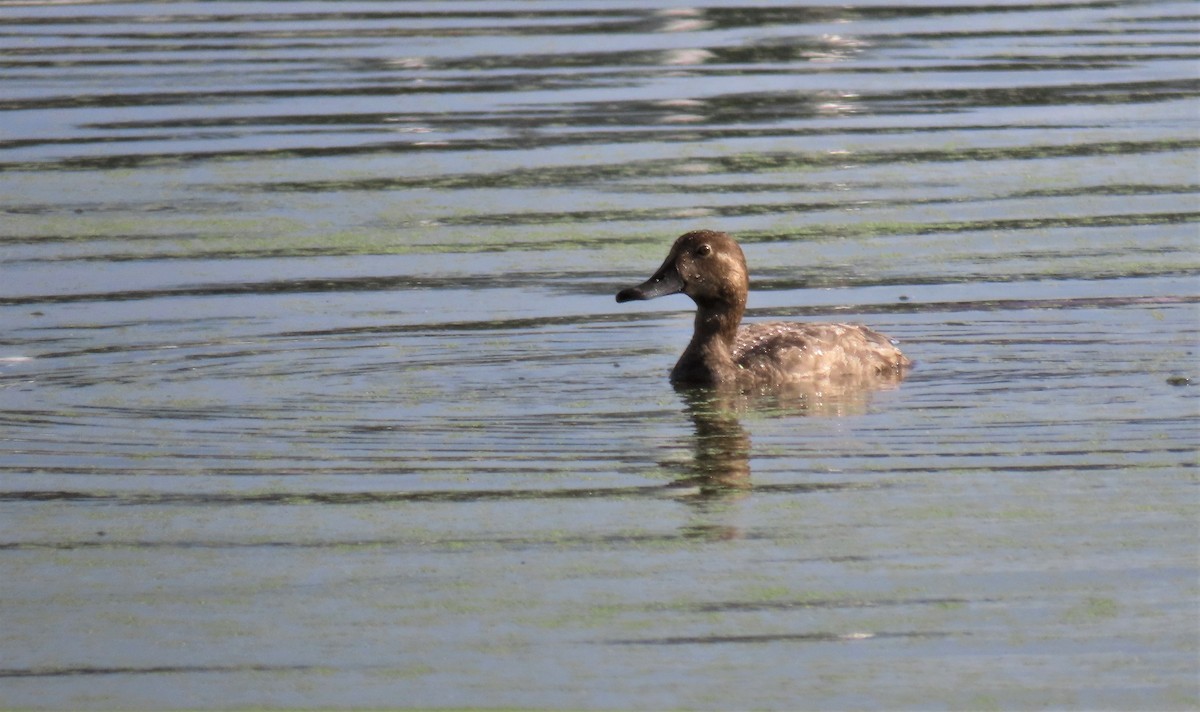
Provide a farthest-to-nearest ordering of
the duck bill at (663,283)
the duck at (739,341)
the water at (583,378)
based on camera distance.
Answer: the duck bill at (663,283) → the duck at (739,341) → the water at (583,378)

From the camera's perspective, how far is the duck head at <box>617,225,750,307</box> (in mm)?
11977

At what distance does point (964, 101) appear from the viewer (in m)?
19.0

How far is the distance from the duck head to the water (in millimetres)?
543

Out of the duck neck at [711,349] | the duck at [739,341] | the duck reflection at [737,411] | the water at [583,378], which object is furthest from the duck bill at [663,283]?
the duck reflection at [737,411]

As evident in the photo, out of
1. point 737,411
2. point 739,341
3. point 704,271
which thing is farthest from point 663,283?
point 737,411

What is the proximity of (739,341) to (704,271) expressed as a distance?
41 centimetres

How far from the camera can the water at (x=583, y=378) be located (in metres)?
7.27

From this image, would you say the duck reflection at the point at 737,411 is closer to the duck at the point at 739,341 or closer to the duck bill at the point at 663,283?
the duck at the point at 739,341

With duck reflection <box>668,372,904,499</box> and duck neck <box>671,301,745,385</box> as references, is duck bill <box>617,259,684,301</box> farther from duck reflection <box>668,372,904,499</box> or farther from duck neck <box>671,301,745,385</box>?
duck reflection <box>668,372,904,499</box>

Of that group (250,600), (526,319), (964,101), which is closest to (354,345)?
(526,319)

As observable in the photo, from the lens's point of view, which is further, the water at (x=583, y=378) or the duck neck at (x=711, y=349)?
the duck neck at (x=711, y=349)

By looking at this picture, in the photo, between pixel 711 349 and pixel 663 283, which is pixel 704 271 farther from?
pixel 711 349

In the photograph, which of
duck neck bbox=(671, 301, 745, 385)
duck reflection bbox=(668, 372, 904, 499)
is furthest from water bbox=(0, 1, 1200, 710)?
duck neck bbox=(671, 301, 745, 385)

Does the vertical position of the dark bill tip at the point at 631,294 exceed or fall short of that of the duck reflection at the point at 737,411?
it exceeds it
